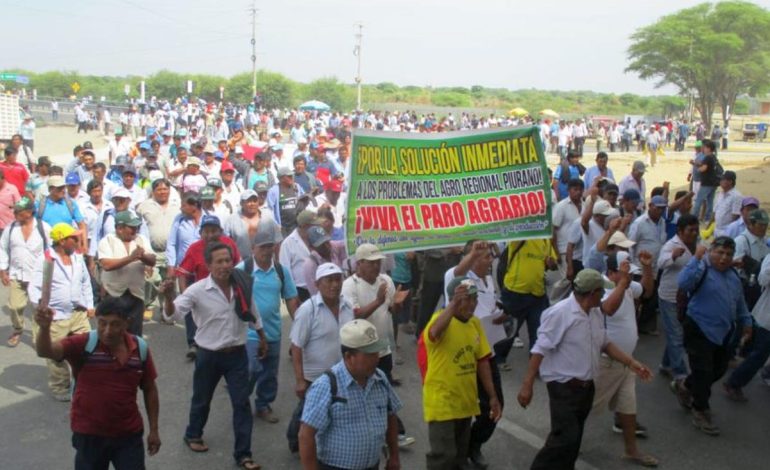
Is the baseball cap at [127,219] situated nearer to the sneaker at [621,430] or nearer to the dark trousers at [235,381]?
the dark trousers at [235,381]

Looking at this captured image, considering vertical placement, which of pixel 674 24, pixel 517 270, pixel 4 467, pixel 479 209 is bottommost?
pixel 4 467

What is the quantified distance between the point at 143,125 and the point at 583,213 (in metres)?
34.5

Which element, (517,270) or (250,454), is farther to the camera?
(517,270)

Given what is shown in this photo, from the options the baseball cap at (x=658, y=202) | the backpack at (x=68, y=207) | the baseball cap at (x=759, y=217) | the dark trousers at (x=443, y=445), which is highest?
the baseball cap at (x=658, y=202)

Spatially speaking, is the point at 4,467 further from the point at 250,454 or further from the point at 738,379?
the point at 738,379

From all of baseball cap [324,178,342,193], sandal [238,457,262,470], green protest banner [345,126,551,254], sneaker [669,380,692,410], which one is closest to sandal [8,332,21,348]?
baseball cap [324,178,342,193]

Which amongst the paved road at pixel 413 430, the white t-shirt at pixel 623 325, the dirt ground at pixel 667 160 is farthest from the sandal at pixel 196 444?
the dirt ground at pixel 667 160

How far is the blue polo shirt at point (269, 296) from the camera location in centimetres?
611

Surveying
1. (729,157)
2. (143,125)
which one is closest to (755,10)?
(729,157)

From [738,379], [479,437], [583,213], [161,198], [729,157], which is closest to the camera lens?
[479,437]

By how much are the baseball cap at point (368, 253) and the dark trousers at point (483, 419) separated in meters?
1.10

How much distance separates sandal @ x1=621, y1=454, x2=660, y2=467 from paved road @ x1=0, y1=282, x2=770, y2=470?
0.09 metres

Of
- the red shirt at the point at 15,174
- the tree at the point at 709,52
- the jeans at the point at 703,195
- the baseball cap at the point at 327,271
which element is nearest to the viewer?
the baseball cap at the point at 327,271

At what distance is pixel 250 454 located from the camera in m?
5.56
